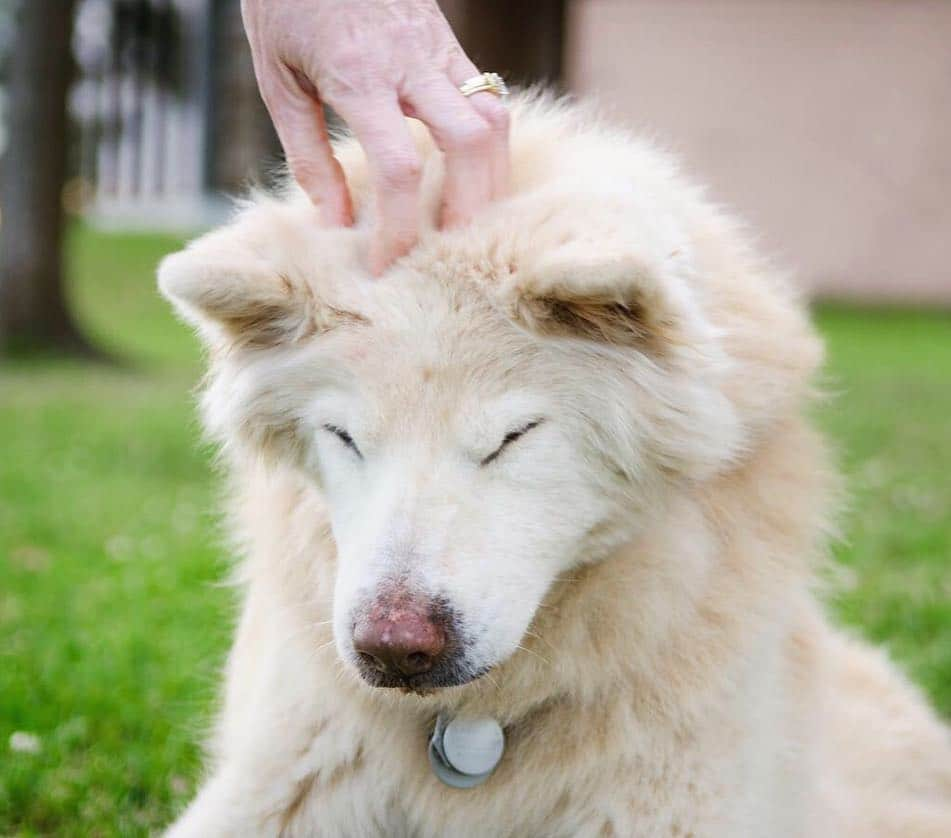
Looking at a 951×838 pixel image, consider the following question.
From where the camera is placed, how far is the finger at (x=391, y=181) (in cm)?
235

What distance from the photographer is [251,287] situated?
7.54 ft

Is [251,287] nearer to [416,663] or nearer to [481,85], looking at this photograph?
[481,85]

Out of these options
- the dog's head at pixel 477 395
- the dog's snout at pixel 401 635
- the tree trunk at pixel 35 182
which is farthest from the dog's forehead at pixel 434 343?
the tree trunk at pixel 35 182

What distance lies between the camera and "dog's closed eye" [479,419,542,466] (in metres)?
2.22

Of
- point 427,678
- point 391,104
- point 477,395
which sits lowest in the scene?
point 427,678

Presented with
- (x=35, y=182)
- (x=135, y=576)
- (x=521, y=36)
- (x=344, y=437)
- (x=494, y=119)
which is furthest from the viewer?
(x=521, y=36)

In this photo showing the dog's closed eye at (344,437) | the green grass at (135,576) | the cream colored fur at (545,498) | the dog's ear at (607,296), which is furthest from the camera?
the green grass at (135,576)

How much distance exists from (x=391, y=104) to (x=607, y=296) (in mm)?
603

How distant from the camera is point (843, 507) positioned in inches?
114

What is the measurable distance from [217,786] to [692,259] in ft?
4.74

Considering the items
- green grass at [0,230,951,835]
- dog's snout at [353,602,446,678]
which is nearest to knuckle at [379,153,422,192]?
dog's snout at [353,602,446,678]

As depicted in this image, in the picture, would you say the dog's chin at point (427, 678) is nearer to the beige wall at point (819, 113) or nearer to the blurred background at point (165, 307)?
the blurred background at point (165, 307)

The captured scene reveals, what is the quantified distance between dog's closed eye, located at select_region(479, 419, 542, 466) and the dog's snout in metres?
0.29

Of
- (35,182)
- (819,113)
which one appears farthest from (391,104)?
(819,113)
